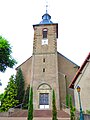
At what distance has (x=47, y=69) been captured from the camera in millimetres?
30875

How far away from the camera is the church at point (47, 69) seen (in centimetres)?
2948

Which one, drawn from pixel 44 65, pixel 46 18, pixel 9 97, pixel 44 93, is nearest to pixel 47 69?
pixel 44 65

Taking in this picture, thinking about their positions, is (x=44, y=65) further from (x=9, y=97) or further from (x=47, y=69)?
(x=9, y=97)

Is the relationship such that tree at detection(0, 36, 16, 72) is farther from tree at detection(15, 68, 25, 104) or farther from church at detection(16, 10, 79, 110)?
tree at detection(15, 68, 25, 104)

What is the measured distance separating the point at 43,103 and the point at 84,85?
13.3 meters

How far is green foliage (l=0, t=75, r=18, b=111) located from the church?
258 cm

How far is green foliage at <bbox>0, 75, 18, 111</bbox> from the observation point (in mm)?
29344

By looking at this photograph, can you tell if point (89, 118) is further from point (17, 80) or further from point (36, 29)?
point (36, 29)

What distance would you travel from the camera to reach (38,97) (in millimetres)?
29391

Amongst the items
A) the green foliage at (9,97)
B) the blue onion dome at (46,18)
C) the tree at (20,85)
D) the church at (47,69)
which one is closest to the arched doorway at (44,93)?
the church at (47,69)

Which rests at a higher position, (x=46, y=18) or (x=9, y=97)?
(x=46, y=18)

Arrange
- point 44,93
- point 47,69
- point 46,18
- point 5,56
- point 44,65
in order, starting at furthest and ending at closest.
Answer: point 46,18 → point 44,65 → point 47,69 → point 44,93 → point 5,56

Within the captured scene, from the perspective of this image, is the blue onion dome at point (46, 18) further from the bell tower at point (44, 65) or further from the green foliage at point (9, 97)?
the green foliage at point (9, 97)

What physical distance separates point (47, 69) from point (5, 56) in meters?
11.8
